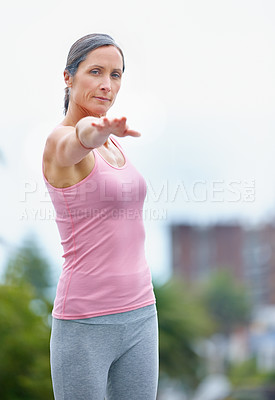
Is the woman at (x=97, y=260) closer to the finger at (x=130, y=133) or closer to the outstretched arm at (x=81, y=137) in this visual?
the outstretched arm at (x=81, y=137)

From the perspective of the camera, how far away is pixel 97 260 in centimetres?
109

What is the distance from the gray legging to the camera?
1073mm

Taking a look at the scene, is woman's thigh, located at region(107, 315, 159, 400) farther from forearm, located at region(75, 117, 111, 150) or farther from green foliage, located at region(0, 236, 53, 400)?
green foliage, located at region(0, 236, 53, 400)

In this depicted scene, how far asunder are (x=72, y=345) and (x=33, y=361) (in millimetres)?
5289

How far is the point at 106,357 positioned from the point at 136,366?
0.07 meters

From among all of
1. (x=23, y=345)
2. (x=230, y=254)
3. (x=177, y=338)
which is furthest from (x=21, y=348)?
(x=230, y=254)

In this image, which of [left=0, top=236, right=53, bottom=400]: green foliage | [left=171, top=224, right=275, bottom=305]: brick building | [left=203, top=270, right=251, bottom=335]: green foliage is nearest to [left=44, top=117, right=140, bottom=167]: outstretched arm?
[left=0, top=236, right=53, bottom=400]: green foliage

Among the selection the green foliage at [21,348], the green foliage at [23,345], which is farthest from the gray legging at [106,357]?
the green foliage at [21,348]

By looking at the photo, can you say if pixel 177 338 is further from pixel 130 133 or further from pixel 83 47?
pixel 130 133

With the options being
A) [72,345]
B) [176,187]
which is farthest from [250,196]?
[72,345]

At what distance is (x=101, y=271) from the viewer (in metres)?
1.08

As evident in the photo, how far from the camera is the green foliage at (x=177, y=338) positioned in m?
10.5

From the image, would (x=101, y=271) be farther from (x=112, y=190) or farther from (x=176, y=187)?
(x=176, y=187)

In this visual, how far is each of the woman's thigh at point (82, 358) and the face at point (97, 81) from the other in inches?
16.2
